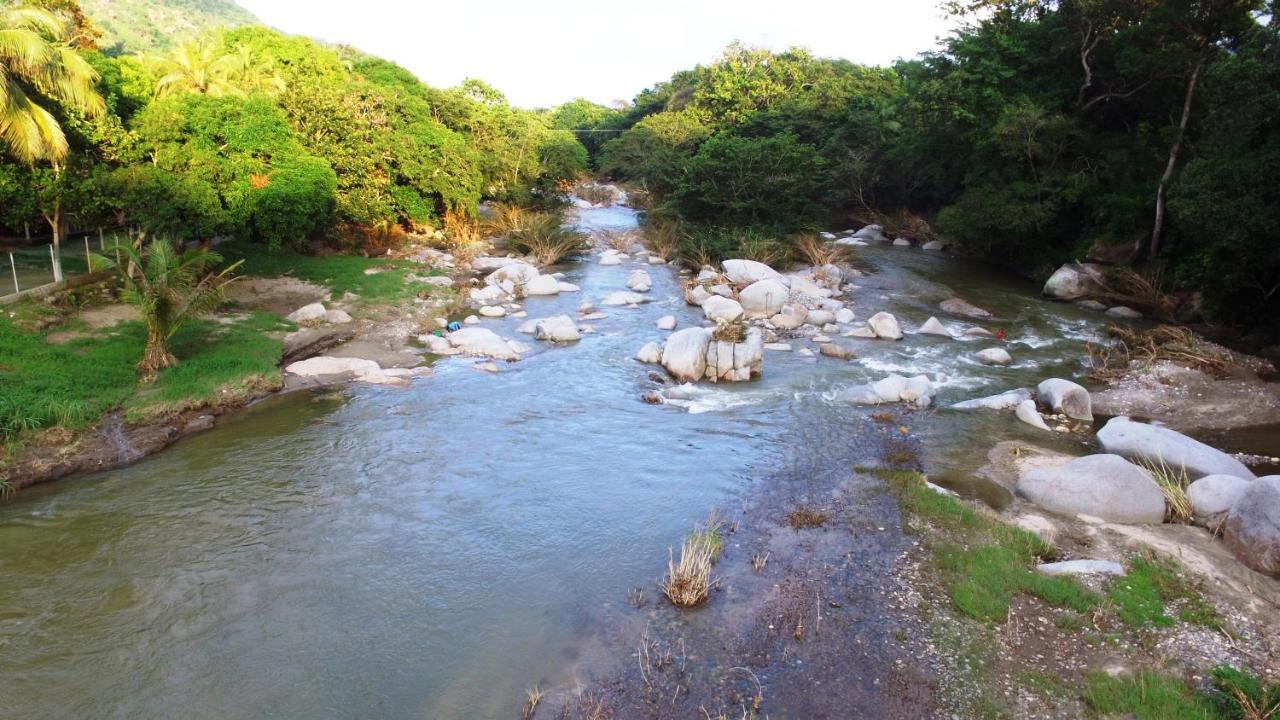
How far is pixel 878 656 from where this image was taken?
7.53 metres

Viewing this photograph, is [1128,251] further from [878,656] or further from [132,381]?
[132,381]

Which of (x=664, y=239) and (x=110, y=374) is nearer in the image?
(x=110, y=374)

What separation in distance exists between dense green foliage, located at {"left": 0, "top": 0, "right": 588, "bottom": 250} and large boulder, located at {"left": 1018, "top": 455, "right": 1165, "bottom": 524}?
66.9 ft

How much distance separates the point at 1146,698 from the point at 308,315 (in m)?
19.4

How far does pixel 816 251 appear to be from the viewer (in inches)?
1156

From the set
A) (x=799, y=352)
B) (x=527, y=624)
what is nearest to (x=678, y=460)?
(x=527, y=624)

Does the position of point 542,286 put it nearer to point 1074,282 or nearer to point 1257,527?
point 1074,282

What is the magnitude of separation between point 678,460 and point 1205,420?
10916mm

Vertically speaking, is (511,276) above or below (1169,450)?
above

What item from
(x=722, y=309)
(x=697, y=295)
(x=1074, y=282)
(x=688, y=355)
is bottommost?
(x=688, y=355)

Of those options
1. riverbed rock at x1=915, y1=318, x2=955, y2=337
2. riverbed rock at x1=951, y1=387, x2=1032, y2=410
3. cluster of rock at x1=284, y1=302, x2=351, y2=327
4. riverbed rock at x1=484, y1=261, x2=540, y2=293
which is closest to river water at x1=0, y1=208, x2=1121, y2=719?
riverbed rock at x1=951, y1=387, x2=1032, y2=410

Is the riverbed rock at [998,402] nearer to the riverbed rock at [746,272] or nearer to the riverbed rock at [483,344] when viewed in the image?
the riverbed rock at [483,344]

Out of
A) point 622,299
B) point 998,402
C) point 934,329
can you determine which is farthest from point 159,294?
point 934,329

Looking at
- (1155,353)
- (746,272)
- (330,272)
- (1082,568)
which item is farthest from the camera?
(746,272)
